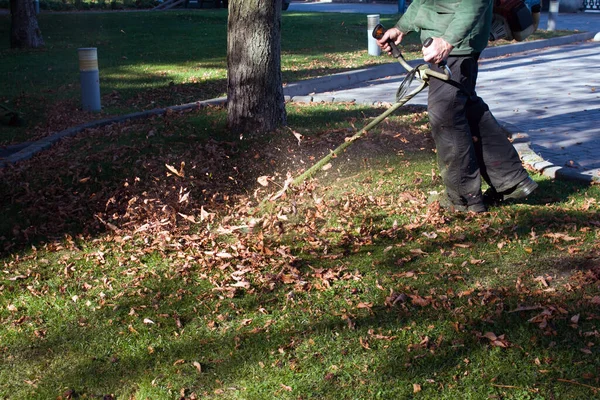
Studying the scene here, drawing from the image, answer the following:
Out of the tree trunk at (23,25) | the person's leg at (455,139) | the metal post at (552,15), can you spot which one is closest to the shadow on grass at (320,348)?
the person's leg at (455,139)

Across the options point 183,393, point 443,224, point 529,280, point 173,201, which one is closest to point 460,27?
point 443,224

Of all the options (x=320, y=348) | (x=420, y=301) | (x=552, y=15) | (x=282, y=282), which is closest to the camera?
(x=320, y=348)

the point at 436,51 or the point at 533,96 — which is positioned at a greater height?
the point at 436,51

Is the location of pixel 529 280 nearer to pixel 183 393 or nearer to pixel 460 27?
pixel 460 27

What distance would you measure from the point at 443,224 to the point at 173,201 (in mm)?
2116

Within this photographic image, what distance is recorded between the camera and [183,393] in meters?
Answer: 3.31

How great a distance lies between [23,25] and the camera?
1542cm

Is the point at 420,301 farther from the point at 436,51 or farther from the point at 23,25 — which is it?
the point at 23,25

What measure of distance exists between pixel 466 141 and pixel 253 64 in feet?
9.03

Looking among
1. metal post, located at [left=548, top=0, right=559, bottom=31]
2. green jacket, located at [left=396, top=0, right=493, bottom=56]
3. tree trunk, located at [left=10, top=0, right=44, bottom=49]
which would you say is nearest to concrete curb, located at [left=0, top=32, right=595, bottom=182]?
green jacket, located at [left=396, top=0, right=493, bottom=56]

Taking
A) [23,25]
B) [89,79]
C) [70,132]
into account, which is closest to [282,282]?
[70,132]

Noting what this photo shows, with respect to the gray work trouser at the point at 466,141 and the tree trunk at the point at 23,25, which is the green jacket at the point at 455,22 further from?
the tree trunk at the point at 23,25

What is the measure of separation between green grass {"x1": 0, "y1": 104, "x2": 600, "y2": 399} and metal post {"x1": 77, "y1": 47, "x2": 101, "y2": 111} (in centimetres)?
266

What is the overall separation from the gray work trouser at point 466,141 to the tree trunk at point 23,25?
41.2 ft
